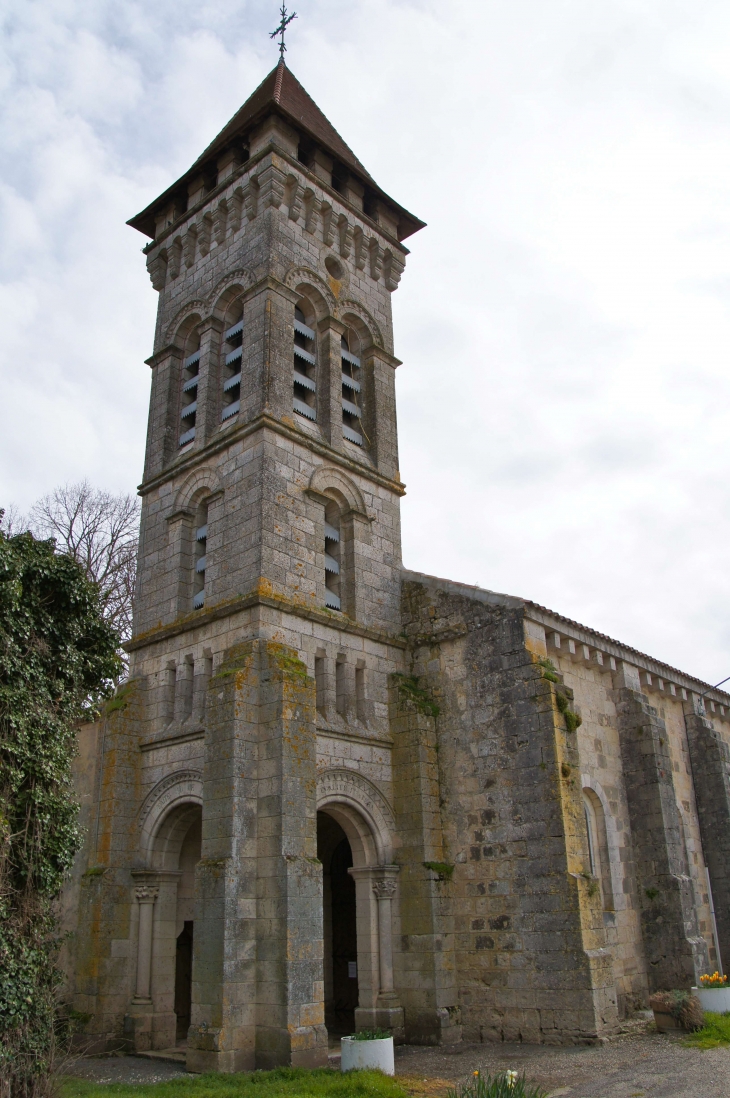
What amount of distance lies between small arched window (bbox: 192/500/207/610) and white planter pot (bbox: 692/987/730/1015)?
1048cm

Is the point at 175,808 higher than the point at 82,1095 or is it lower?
higher

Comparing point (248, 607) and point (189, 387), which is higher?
point (189, 387)

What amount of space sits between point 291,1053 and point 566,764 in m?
5.69

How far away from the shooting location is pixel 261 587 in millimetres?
13242

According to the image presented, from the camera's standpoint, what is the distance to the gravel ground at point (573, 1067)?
9523 millimetres

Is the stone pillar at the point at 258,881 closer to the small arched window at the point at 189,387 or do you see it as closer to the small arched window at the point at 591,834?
the small arched window at the point at 591,834

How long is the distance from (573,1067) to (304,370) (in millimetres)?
12616

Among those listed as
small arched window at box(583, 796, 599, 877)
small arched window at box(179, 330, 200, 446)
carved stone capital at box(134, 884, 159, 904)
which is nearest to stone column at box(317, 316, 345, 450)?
small arched window at box(179, 330, 200, 446)

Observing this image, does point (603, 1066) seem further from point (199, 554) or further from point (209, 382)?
point (209, 382)

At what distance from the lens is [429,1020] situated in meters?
12.8

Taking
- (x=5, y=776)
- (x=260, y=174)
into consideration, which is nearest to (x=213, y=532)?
(x=5, y=776)

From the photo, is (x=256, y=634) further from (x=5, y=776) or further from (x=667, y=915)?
(x=667, y=915)

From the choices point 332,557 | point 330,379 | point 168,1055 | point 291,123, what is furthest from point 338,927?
point 291,123

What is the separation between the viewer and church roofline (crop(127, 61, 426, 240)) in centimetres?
1795
